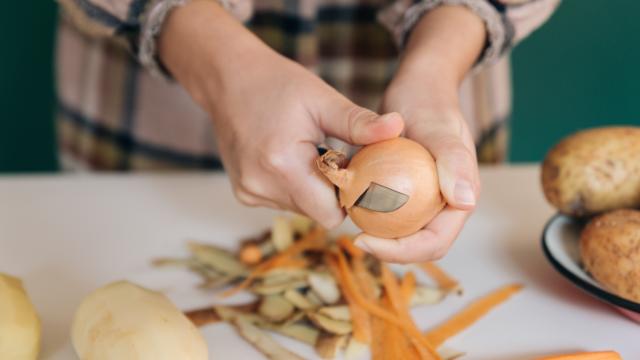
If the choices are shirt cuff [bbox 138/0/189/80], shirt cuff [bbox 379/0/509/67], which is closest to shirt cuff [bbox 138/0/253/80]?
shirt cuff [bbox 138/0/189/80]

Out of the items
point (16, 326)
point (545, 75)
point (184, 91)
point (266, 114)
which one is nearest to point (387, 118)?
point (266, 114)

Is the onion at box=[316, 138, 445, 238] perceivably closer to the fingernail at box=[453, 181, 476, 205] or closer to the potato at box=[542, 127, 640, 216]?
the fingernail at box=[453, 181, 476, 205]

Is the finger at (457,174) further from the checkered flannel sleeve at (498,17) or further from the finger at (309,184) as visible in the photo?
the checkered flannel sleeve at (498,17)

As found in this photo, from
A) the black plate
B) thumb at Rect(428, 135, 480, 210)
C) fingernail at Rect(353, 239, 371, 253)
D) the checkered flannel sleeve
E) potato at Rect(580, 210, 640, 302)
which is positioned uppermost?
the checkered flannel sleeve

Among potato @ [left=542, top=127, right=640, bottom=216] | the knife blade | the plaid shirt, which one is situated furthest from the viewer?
the plaid shirt

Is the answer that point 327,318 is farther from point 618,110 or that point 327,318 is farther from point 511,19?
point 618,110

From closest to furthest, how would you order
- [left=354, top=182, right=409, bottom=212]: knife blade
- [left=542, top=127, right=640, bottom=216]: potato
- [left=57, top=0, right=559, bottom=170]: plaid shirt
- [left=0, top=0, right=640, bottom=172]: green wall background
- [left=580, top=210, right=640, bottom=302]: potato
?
[left=354, top=182, right=409, bottom=212]: knife blade < [left=580, top=210, right=640, bottom=302]: potato < [left=542, top=127, right=640, bottom=216]: potato < [left=57, top=0, right=559, bottom=170]: plaid shirt < [left=0, top=0, right=640, bottom=172]: green wall background
